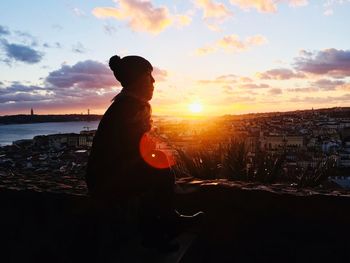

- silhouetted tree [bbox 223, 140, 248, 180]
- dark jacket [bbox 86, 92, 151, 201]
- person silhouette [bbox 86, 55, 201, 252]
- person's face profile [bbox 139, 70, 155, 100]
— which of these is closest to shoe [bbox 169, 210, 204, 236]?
person silhouette [bbox 86, 55, 201, 252]

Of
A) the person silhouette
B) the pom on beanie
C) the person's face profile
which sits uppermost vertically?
the pom on beanie

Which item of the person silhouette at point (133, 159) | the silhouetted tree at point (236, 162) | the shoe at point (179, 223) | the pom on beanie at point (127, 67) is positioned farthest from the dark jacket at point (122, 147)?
the silhouetted tree at point (236, 162)

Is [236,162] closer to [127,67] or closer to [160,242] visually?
[160,242]

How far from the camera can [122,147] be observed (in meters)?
2.43

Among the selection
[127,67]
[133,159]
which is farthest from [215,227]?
[127,67]

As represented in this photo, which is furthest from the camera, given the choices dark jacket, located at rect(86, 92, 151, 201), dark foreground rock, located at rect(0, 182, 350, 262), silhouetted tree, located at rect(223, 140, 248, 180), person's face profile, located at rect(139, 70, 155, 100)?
silhouetted tree, located at rect(223, 140, 248, 180)

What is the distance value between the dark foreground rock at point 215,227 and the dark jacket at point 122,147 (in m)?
0.59

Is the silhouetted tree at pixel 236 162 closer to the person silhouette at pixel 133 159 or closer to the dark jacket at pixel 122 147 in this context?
the person silhouette at pixel 133 159

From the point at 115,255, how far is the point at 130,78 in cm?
125

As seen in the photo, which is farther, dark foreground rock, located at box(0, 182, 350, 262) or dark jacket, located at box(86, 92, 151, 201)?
dark foreground rock, located at box(0, 182, 350, 262)

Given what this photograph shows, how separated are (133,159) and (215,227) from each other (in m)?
0.87

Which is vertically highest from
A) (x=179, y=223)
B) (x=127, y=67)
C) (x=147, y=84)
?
(x=127, y=67)

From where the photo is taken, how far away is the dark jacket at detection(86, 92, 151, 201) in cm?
241

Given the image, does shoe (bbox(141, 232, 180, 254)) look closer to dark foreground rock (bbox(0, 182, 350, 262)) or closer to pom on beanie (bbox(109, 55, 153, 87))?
dark foreground rock (bbox(0, 182, 350, 262))
